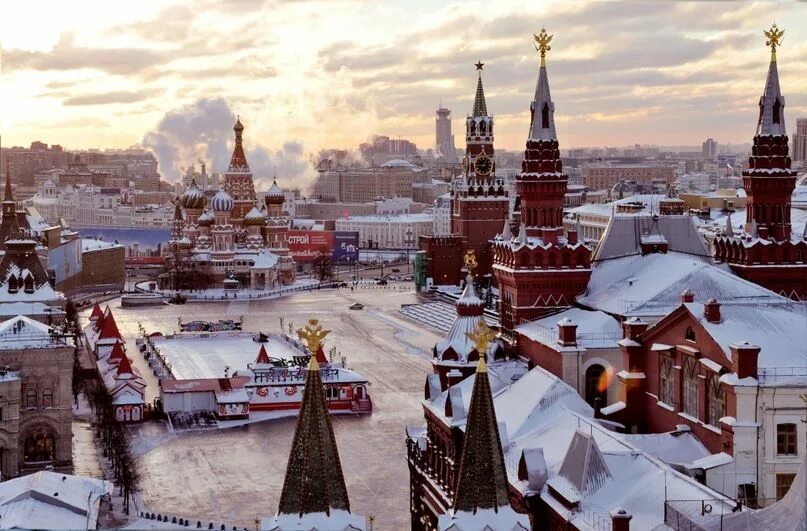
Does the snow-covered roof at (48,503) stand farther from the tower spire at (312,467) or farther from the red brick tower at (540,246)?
the red brick tower at (540,246)

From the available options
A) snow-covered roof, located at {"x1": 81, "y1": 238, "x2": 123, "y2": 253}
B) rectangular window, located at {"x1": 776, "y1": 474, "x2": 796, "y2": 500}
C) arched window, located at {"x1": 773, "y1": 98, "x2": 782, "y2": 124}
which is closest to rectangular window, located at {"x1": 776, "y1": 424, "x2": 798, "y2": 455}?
rectangular window, located at {"x1": 776, "y1": 474, "x2": 796, "y2": 500}

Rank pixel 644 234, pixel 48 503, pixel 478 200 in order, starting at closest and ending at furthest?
pixel 48 503 < pixel 644 234 < pixel 478 200

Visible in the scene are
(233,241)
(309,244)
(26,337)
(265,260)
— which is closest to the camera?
(26,337)

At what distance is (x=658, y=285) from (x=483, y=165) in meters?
59.7

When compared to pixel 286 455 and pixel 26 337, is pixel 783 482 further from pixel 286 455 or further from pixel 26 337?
pixel 26 337

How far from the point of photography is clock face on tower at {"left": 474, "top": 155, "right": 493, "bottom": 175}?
94.8 m

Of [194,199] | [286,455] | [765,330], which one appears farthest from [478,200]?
[765,330]

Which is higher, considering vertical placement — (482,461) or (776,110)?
(776,110)

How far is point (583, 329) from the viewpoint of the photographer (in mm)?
36562

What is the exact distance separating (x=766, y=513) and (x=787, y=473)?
7656 mm

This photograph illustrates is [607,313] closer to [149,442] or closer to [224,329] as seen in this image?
[149,442]

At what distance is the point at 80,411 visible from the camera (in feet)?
172

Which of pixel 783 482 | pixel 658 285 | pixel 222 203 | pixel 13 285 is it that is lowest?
pixel 783 482

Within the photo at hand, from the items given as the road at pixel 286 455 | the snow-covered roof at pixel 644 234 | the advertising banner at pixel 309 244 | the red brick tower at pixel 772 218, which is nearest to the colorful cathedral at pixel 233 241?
the advertising banner at pixel 309 244
